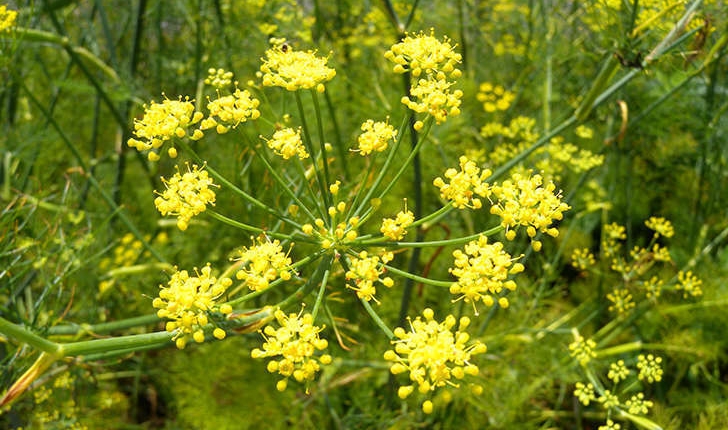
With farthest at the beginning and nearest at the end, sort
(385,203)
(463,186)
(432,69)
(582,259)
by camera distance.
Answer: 1. (385,203)
2. (582,259)
3. (432,69)
4. (463,186)

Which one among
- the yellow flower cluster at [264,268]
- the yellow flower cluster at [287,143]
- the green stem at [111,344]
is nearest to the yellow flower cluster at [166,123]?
the yellow flower cluster at [287,143]

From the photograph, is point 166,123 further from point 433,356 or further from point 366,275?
point 433,356

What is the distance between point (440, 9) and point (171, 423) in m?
3.38

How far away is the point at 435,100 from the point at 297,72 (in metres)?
0.38

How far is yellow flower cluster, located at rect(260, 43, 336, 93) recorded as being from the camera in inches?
55.7

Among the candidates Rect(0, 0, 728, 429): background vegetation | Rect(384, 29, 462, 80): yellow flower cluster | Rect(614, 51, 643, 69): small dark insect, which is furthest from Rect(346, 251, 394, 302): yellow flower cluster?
Rect(614, 51, 643, 69): small dark insect

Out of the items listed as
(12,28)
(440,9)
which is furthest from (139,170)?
(440,9)

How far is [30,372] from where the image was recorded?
1285 millimetres

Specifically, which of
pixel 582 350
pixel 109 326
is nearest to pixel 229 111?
pixel 109 326

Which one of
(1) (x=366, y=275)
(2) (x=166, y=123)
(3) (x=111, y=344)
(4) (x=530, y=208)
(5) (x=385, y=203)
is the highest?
(2) (x=166, y=123)

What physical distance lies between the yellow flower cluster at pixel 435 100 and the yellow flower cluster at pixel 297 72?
24 cm

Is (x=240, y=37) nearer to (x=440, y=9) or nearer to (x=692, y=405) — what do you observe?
(x=440, y=9)

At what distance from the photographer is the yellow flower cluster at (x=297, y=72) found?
4.65 feet

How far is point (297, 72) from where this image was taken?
143cm
